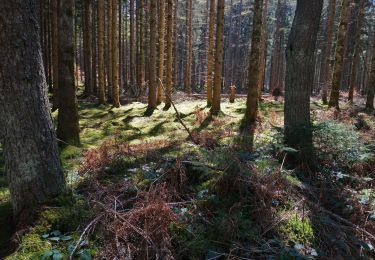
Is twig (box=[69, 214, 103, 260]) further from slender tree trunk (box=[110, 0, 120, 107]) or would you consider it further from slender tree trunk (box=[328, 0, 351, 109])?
slender tree trunk (box=[328, 0, 351, 109])

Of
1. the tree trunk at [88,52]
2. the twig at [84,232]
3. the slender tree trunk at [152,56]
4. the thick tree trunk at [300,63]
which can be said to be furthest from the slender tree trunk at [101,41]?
the twig at [84,232]

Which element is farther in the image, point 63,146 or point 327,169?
point 63,146

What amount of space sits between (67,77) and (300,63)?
17.6 feet

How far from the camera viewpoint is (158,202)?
3658 mm

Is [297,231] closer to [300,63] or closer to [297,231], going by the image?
[297,231]

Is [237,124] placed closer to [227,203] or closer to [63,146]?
[63,146]

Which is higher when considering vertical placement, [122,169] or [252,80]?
[252,80]

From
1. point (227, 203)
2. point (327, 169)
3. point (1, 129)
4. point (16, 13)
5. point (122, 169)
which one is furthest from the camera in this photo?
point (327, 169)

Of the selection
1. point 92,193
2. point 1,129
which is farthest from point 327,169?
point 1,129

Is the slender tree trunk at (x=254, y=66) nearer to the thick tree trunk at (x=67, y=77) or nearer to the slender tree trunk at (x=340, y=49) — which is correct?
the thick tree trunk at (x=67, y=77)

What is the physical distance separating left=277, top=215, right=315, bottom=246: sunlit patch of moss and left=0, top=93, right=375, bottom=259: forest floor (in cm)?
1

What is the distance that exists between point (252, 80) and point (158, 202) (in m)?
7.90

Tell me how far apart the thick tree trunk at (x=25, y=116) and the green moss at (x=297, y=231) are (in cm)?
273

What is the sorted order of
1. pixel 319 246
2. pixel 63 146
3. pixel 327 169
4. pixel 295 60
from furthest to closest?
pixel 63 146 → pixel 295 60 → pixel 327 169 → pixel 319 246
